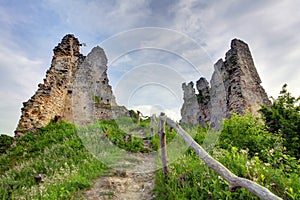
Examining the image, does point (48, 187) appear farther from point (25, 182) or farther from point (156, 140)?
point (156, 140)

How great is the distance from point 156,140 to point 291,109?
5135mm

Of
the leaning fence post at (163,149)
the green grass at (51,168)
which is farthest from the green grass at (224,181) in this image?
the green grass at (51,168)

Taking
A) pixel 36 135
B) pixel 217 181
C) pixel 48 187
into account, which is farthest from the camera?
pixel 36 135

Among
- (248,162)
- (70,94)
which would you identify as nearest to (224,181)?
(248,162)

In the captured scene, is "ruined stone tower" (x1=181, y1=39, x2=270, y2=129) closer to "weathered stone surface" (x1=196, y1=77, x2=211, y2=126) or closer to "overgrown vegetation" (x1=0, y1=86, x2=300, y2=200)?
"weathered stone surface" (x1=196, y1=77, x2=211, y2=126)

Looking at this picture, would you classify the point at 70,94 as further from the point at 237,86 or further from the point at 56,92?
the point at 237,86

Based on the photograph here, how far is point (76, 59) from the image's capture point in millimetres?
17969

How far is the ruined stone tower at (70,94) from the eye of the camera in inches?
524

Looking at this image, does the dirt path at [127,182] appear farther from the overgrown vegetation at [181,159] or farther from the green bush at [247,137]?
the green bush at [247,137]

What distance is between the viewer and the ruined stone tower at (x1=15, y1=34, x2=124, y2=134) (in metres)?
13.3

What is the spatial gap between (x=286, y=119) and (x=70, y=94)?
13.6 m

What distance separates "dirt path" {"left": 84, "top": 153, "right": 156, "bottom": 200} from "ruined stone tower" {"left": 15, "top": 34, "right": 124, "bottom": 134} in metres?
5.11

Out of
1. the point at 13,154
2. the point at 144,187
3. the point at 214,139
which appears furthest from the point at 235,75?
the point at 13,154

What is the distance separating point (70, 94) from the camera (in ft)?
55.7
